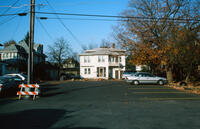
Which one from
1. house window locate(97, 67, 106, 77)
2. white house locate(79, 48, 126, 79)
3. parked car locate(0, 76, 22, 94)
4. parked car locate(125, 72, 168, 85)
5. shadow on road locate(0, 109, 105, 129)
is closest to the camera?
shadow on road locate(0, 109, 105, 129)

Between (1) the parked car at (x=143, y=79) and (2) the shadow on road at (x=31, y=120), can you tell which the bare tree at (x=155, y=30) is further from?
(2) the shadow on road at (x=31, y=120)

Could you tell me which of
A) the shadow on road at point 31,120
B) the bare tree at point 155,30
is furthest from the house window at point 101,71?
the shadow on road at point 31,120

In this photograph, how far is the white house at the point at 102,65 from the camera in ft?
141

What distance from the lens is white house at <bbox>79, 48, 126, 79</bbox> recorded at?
141 ft

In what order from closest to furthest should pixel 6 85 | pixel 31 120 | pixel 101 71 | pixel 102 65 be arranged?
pixel 31 120
pixel 6 85
pixel 102 65
pixel 101 71

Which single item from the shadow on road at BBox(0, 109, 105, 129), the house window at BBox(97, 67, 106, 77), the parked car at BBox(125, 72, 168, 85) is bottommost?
the shadow on road at BBox(0, 109, 105, 129)

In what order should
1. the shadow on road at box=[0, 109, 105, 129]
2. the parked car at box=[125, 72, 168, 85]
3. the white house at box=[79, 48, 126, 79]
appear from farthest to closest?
the white house at box=[79, 48, 126, 79] < the parked car at box=[125, 72, 168, 85] < the shadow on road at box=[0, 109, 105, 129]

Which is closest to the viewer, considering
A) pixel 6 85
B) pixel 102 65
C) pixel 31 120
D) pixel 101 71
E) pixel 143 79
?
pixel 31 120

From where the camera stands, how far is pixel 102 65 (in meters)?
43.2

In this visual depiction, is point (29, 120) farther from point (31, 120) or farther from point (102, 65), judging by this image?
point (102, 65)

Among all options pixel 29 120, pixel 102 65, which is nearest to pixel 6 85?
pixel 29 120

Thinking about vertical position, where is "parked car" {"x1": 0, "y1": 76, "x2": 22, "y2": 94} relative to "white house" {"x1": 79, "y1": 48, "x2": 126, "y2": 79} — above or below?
below

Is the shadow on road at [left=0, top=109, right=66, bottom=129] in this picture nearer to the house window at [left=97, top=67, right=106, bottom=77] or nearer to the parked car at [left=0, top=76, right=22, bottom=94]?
the parked car at [left=0, top=76, right=22, bottom=94]

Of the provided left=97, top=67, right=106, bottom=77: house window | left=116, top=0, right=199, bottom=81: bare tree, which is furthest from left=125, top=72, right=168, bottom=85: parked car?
left=97, top=67, right=106, bottom=77: house window
